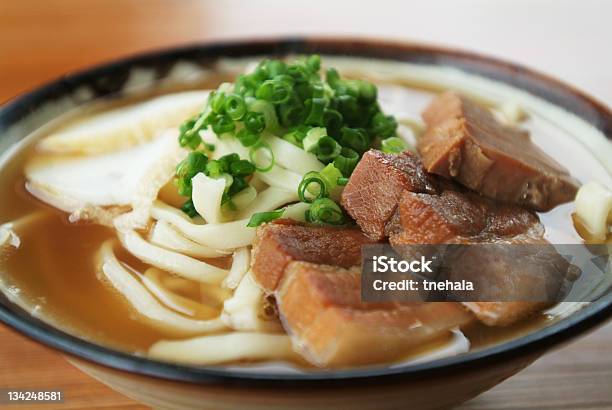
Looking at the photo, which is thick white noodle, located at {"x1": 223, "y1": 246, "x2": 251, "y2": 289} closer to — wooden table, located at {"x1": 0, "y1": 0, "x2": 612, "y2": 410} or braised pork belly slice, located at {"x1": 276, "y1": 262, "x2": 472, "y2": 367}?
braised pork belly slice, located at {"x1": 276, "y1": 262, "x2": 472, "y2": 367}

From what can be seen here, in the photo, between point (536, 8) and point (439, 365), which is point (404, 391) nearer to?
point (439, 365)

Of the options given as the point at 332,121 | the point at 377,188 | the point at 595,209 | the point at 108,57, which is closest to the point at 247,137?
the point at 332,121

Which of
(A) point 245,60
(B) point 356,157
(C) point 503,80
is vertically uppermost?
(A) point 245,60

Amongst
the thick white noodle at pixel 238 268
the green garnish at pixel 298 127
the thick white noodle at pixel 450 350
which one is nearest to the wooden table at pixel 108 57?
the thick white noodle at pixel 450 350

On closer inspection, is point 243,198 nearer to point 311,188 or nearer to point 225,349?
point 311,188

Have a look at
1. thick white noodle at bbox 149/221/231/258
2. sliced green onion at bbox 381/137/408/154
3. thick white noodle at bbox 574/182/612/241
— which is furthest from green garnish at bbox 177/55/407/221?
thick white noodle at bbox 574/182/612/241

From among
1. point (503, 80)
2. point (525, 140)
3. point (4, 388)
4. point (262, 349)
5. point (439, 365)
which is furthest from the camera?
point (503, 80)

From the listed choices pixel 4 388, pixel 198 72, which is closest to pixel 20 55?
pixel 198 72
